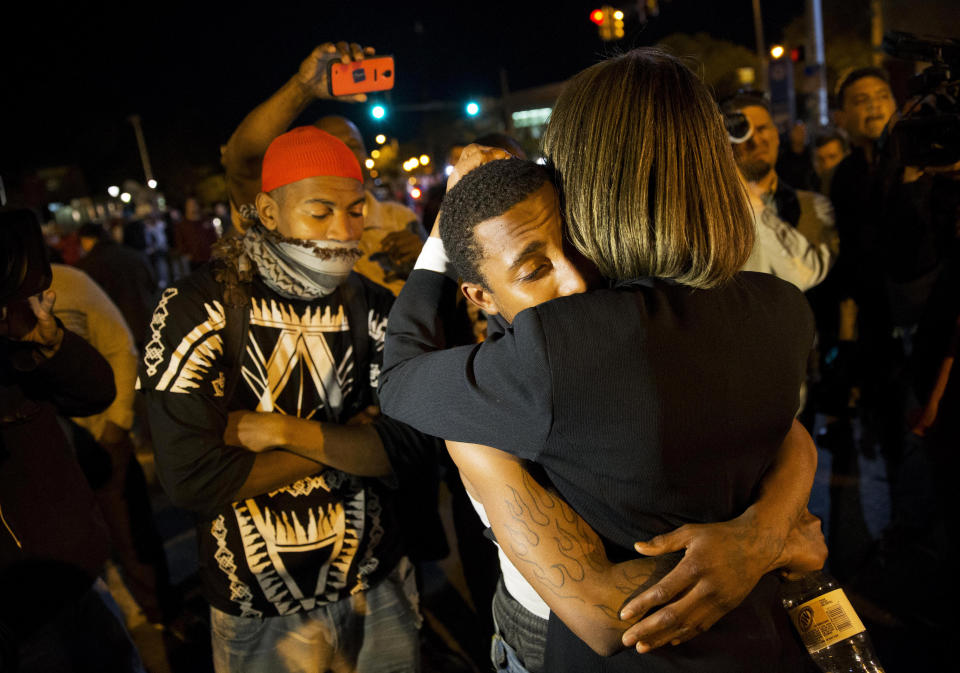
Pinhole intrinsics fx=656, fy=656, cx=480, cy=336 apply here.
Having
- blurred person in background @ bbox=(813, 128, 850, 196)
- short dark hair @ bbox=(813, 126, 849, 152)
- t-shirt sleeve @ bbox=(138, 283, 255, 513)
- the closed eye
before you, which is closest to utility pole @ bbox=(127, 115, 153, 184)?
short dark hair @ bbox=(813, 126, 849, 152)

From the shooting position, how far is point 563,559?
1.27 metres

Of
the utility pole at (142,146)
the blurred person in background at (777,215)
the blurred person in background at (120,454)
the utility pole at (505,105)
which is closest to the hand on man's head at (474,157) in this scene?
the blurred person in background at (777,215)

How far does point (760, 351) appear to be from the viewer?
1248mm

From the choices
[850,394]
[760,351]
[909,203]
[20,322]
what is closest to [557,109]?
[760,351]

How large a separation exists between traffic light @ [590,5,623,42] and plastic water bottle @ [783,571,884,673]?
409 inches

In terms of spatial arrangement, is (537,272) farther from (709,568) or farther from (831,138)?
(831,138)

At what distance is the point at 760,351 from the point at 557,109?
651mm

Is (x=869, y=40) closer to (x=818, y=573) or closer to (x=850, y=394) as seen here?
(x=850, y=394)

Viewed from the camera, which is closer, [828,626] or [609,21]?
[828,626]

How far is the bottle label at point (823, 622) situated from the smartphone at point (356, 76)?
207 centimetres

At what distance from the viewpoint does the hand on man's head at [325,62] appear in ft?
7.81

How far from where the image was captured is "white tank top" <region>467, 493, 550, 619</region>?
1.61m

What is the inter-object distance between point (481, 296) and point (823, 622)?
108 cm

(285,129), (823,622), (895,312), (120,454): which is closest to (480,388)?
(823,622)
